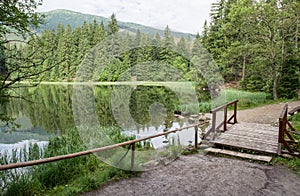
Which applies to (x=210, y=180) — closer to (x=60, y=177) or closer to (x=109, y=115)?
(x=60, y=177)

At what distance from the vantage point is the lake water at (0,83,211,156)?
7.49 metres

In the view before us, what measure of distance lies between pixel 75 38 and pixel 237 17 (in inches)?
826

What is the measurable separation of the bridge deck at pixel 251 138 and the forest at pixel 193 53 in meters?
2.95

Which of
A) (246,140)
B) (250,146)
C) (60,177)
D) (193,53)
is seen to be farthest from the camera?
(193,53)

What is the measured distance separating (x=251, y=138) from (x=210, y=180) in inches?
111

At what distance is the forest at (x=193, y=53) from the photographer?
5.73m

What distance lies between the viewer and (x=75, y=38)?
3108 cm

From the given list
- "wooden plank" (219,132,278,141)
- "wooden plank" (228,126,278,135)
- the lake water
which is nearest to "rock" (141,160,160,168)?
the lake water

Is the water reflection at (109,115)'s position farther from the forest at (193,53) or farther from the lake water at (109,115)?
Result: the forest at (193,53)

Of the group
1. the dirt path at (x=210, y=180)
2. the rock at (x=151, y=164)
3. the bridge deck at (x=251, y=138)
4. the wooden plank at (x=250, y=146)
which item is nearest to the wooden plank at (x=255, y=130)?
the bridge deck at (x=251, y=138)

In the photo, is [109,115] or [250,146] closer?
[250,146]

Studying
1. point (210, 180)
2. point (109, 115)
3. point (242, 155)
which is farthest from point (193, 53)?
point (210, 180)

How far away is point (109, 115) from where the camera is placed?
36.5 ft

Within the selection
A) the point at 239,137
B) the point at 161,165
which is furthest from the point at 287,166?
the point at 161,165
